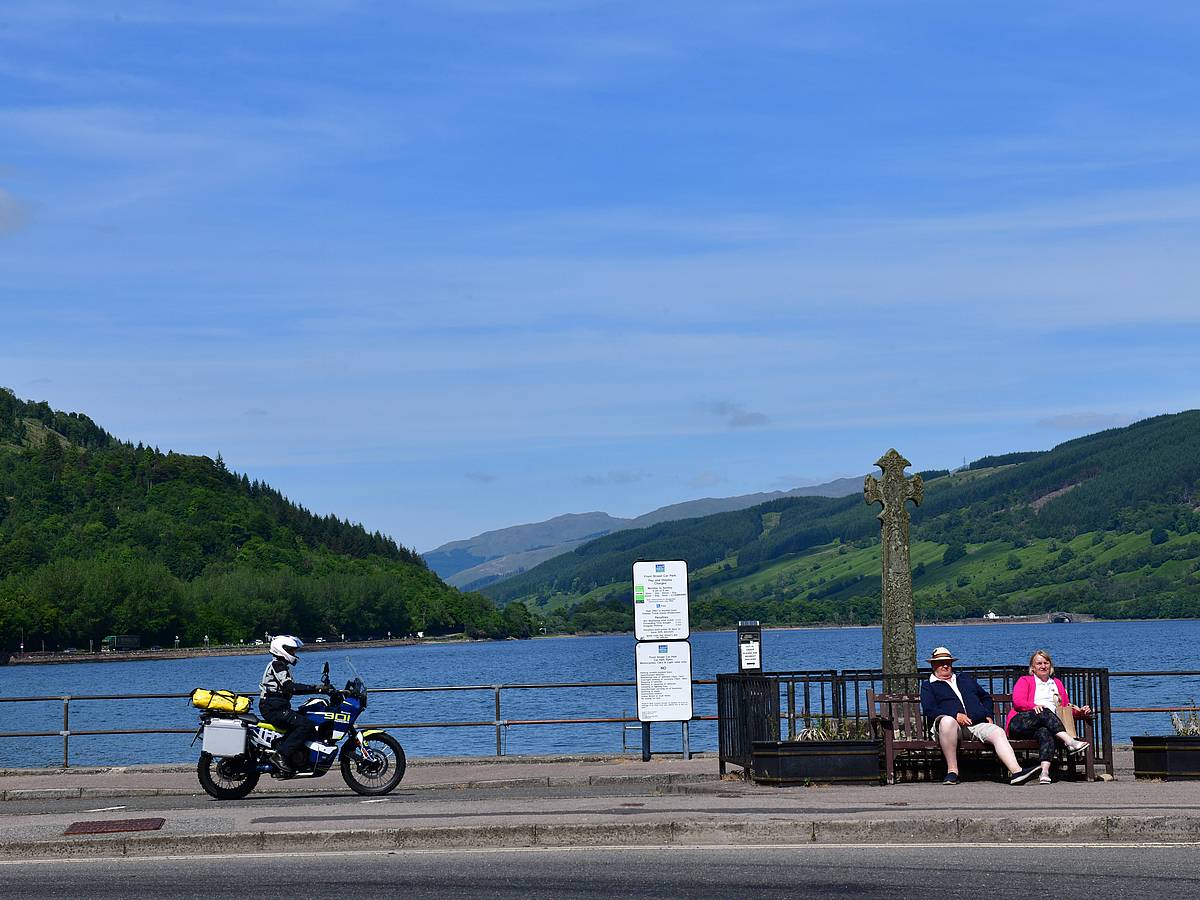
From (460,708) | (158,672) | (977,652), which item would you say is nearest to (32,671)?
(158,672)

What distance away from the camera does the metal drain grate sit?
14.3 metres

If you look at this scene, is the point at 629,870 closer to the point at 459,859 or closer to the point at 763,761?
the point at 459,859

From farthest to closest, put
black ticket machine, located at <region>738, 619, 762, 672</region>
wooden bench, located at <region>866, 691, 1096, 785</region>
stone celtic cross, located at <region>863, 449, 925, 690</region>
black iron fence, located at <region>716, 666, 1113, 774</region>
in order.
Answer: stone celtic cross, located at <region>863, 449, 925, 690</region> < black ticket machine, located at <region>738, 619, 762, 672</region> < black iron fence, located at <region>716, 666, 1113, 774</region> < wooden bench, located at <region>866, 691, 1096, 785</region>

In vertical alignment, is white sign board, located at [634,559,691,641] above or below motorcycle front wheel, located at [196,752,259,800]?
above

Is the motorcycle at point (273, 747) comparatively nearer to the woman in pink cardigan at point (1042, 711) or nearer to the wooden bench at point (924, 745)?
the wooden bench at point (924, 745)

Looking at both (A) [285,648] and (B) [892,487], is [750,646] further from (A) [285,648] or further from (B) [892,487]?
(A) [285,648]

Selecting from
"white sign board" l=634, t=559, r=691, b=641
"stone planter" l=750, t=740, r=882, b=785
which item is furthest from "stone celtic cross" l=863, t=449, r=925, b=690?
"stone planter" l=750, t=740, r=882, b=785

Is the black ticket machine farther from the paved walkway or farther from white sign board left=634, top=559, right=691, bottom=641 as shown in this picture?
the paved walkway

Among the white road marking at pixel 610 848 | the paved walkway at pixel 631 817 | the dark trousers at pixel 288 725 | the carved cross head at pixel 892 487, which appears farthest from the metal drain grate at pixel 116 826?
the carved cross head at pixel 892 487

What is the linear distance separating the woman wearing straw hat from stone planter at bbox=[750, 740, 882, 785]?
2.28 feet

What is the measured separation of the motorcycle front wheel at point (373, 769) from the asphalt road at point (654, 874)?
4.70 metres

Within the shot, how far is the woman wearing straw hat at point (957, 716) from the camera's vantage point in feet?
54.2

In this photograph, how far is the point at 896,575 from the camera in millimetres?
22375

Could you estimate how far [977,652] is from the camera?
12500cm
